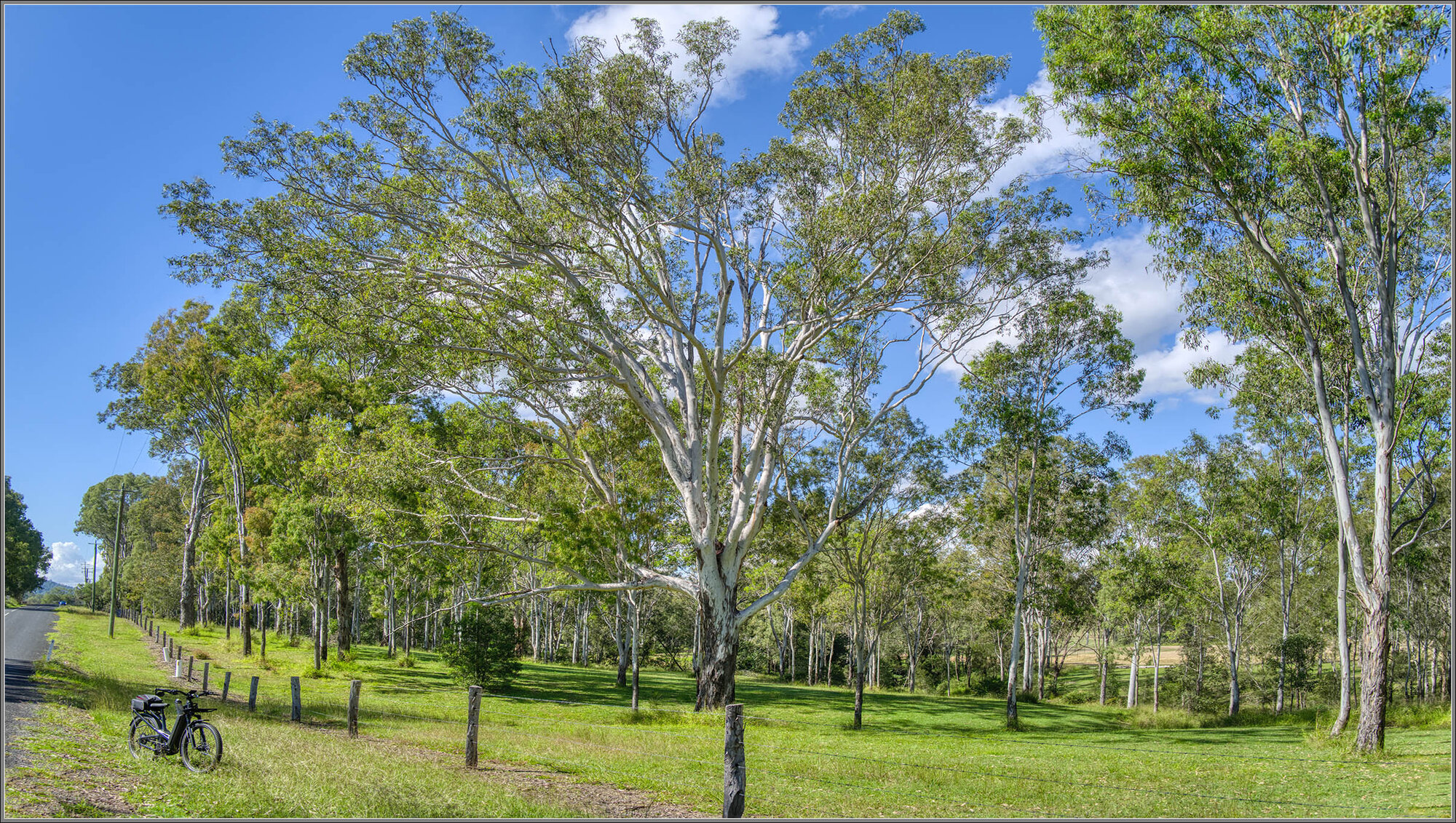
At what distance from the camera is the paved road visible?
35.5 feet

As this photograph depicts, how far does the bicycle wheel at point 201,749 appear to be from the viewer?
29.8 ft

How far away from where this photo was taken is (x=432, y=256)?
19641 millimetres

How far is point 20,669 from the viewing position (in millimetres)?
19672

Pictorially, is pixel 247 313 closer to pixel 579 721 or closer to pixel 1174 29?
pixel 579 721

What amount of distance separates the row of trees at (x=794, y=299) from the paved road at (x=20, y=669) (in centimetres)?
697

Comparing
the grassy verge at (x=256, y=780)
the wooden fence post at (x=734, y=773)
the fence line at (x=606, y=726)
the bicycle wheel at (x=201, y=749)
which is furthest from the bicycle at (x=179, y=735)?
the fence line at (x=606, y=726)

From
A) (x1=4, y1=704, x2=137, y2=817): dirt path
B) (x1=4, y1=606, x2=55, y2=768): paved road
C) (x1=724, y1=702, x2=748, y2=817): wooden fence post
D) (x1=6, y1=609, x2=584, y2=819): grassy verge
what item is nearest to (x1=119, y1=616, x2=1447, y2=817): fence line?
(x1=724, y1=702, x2=748, y2=817): wooden fence post

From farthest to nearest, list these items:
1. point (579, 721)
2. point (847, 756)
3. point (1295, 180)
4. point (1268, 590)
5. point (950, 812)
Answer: point (1268, 590), point (579, 721), point (1295, 180), point (847, 756), point (950, 812)

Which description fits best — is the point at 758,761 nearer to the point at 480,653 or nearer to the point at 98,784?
the point at 98,784

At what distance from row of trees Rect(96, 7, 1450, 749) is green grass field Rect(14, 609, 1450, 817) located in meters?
3.01

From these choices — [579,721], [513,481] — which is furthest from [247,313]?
[579,721]

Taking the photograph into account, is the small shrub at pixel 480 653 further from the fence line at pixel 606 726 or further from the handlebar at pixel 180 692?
the handlebar at pixel 180 692

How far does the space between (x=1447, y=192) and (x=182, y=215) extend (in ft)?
93.4

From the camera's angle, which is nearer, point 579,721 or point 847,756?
point 847,756
